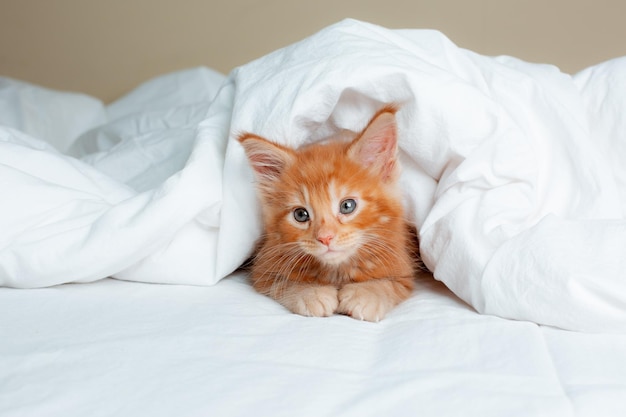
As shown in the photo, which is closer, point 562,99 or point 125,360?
point 125,360

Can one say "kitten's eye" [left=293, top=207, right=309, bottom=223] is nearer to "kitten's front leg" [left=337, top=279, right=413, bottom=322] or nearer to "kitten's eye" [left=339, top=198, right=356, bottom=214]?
"kitten's eye" [left=339, top=198, right=356, bottom=214]

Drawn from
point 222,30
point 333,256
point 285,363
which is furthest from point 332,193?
point 222,30

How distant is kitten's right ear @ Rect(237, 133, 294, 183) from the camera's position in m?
1.55

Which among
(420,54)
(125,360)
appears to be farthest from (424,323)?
(420,54)

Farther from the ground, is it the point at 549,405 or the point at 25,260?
the point at 549,405

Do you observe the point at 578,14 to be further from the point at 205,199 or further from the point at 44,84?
the point at 44,84

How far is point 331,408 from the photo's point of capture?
101cm

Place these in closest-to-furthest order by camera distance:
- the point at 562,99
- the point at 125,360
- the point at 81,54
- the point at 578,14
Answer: the point at 125,360 < the point at 562,99 < the point at 578,14 < the point at 81,54

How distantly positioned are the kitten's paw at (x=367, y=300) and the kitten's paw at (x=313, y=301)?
3 cm

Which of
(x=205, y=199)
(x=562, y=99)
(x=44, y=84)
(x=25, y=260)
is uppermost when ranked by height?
(x=562, y=99)

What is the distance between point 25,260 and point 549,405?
1.16m

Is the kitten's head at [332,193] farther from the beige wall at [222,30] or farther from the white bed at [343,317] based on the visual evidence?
the beige wall at [222,30]

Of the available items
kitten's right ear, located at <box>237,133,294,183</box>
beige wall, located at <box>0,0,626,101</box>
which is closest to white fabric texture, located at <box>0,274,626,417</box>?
kitten's right ear, located at <box>237,133,294,183</box>

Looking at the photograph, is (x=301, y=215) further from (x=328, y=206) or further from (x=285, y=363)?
(x=285, y=363)
